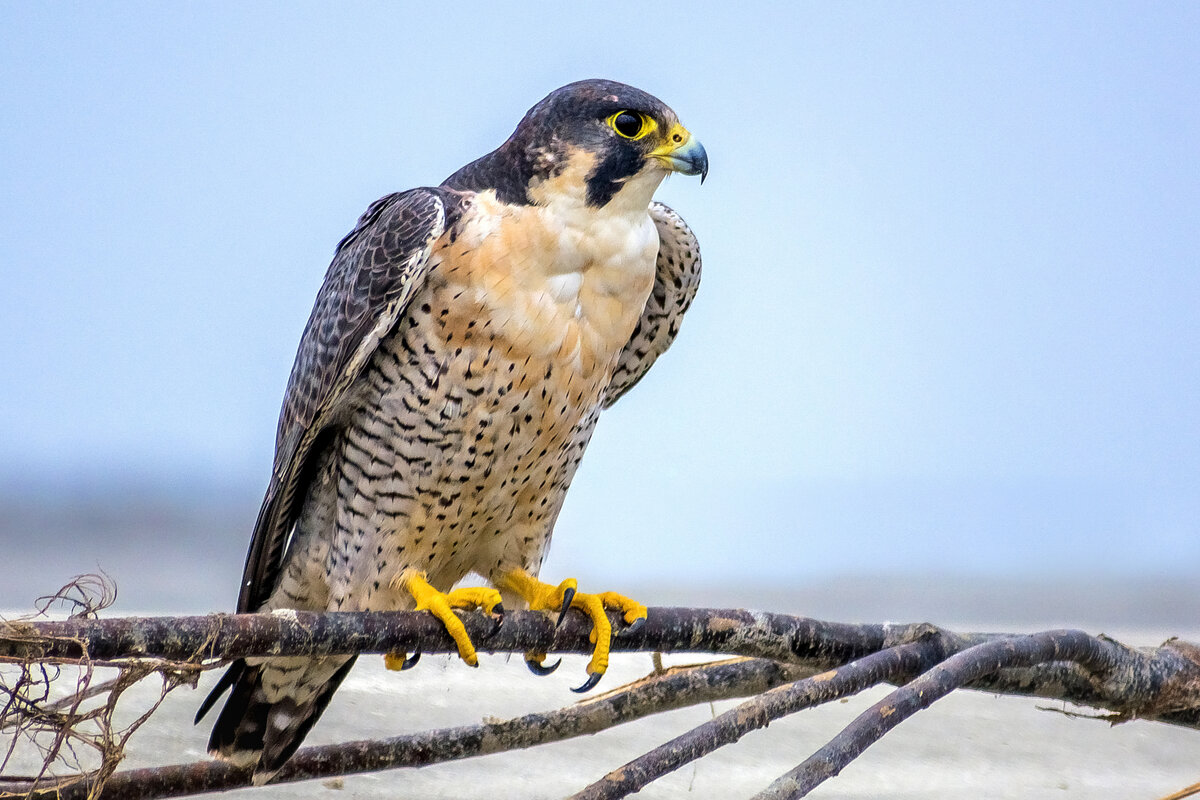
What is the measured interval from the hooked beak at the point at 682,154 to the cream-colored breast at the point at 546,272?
0.48 feet

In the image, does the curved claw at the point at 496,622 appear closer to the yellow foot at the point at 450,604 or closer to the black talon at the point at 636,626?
the yellow foot at the point at 450,604

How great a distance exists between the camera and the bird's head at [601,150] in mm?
2229

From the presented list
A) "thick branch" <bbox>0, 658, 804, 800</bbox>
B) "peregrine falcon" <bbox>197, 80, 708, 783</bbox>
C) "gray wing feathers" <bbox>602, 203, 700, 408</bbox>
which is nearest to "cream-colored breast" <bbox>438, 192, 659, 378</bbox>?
"peregrine falcon" <bbox>197, 80, 708, 783</bbox>

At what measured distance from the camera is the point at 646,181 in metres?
Result: 2.29

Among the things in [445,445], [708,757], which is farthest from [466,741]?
[708,757]

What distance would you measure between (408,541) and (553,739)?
0.52 meters

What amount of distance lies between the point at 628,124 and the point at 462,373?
594 mm

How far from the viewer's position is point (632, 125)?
2.23m

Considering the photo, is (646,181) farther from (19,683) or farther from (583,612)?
(19,683)

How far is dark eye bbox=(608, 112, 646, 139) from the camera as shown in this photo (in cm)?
223

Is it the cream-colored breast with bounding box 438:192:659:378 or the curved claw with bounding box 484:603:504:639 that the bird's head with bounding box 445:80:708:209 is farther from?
the curved claw with bounding box 484:603:504:639

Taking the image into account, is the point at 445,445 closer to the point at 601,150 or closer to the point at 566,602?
the point at 566,602

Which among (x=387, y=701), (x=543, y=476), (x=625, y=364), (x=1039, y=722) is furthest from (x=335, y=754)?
(x=1039, y=722)

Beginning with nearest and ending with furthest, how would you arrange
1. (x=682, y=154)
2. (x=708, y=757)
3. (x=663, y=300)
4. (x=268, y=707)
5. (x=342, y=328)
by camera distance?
(x=682, y=154) < (x=342, y=328) < (x=268, y=707) < (x=663, y=300) < (x=708, y=757)
